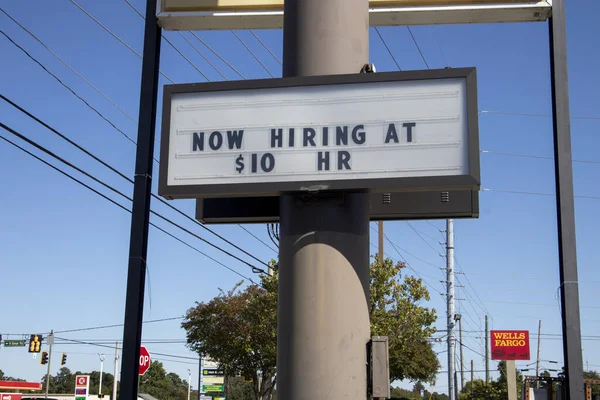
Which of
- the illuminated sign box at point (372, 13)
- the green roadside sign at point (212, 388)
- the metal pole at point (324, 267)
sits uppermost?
the illuminated sign box at point (372, 13)

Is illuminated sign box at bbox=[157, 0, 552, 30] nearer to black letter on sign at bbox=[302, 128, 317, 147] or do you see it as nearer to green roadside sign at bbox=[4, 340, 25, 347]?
black letter on sign at bbox=[302, 128, 317, 147]

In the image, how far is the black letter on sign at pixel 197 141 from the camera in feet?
20.8

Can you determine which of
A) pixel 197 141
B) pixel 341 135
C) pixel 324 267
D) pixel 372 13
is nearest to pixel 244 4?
pixel 372 13

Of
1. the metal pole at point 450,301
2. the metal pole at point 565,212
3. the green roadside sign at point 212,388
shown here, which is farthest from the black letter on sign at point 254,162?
the green roadside sign at point 212,388

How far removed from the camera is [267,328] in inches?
1462

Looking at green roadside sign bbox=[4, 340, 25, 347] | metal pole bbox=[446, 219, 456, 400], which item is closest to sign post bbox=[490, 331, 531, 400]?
metal pole bbox=[446, 219, 456, 400]

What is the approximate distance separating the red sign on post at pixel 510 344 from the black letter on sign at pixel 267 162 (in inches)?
1754

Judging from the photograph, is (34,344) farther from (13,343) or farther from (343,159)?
(343,159)

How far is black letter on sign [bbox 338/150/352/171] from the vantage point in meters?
5.96

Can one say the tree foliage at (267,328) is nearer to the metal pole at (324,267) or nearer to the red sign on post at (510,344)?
the red sign on post at (510,344)

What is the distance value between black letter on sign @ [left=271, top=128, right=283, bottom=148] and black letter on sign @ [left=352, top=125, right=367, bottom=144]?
59 cm

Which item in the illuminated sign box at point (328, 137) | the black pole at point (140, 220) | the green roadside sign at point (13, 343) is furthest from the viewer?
the green roadside sign at point (13, 343)

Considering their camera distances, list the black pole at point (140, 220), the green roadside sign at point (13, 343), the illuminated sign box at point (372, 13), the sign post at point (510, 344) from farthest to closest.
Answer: the green roadside sign at point (13, 343)
the sign post at point (510, 344)
the illuminated sign box at point (372, 13)
the black pole at point (140, 220)

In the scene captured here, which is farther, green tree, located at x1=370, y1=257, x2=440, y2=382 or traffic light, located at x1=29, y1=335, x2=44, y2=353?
traffic light, located at x1=29, y1=335, x2=44, y2=353
